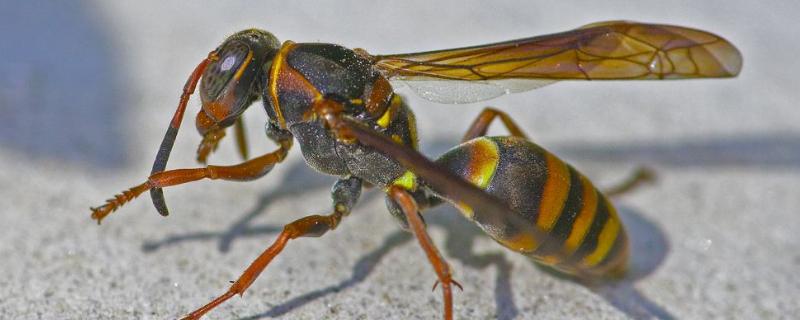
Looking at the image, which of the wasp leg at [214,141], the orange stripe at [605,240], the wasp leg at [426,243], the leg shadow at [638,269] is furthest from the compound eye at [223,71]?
the leg shadow at [638,269]

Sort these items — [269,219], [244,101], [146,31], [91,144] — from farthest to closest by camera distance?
[146,31] < [91,144] < [269,219] < [244,101]

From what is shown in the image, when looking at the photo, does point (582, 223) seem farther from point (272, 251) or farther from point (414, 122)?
point (272, 251)

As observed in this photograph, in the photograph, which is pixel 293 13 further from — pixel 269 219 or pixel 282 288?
pixel 282 288

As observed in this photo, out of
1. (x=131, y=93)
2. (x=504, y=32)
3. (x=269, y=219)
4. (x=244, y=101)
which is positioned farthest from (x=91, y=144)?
(x=504, y=32)

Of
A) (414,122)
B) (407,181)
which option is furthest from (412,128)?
(407,181)

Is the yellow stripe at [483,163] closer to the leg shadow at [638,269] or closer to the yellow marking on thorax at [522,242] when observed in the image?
the yellow marking on thorax at [522,242]

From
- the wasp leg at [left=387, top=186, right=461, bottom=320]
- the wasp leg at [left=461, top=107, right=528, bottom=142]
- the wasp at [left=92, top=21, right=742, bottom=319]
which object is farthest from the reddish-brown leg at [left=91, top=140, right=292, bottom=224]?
the wasp leg at [left=461, top=107, right=528, bottom=142]
